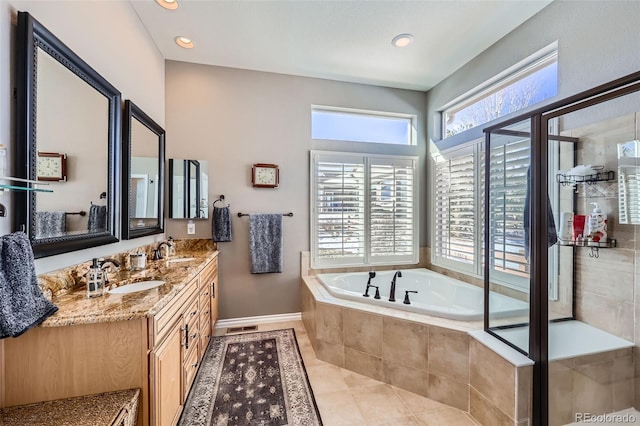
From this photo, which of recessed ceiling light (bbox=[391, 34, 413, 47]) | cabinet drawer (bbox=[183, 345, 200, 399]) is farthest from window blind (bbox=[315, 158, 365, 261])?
cabinet drawer (bbox=[183, 345, 200, 399])

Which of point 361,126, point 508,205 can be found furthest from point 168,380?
point 361,126

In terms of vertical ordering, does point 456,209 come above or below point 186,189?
below

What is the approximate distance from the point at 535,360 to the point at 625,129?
4.91 ft

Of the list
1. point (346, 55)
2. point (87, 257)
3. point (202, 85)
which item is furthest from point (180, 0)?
point (87, 257)

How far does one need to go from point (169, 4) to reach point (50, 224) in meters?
1.87

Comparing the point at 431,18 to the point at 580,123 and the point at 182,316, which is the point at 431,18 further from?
the point at 182,316

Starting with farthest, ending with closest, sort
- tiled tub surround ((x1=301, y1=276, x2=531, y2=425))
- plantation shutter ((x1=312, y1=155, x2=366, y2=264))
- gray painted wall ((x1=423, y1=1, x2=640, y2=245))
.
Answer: plantation shutter ((x1=312, y1=155, x2=366, y2=264)) → gray painted wall ((x1=423, y1=1, x2=640, y2=245)) → tiled tub surround ((x1=301, y1=276, x2=531, y2=425))

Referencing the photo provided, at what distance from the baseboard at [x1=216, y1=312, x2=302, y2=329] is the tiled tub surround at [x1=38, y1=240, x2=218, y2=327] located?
1248 millimetres

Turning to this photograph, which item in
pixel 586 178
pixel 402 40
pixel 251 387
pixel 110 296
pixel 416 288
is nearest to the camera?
pixel 110 296

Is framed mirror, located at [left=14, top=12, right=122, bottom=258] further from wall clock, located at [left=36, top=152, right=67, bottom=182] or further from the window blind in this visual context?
the window blind

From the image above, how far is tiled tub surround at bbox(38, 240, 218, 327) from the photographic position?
114 cm

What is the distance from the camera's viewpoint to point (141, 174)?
2.33m

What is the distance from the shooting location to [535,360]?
152cm

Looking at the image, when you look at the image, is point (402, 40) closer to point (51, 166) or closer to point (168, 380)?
point (51, 166)
